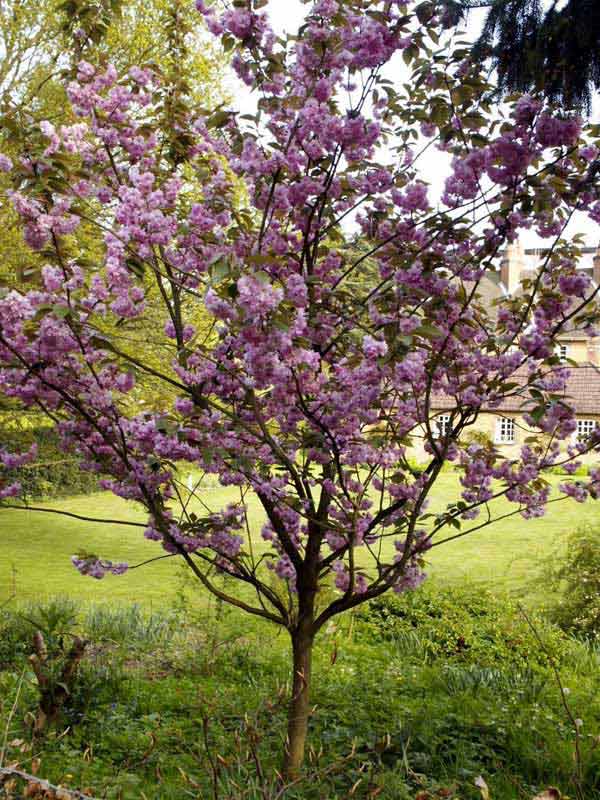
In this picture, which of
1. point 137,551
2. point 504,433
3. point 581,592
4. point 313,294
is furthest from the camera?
point 504,433

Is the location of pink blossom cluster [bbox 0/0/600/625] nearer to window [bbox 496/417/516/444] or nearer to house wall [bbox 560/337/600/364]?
window [bbox 496/417/516/444]

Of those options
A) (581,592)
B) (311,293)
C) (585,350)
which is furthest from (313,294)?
(585,350)

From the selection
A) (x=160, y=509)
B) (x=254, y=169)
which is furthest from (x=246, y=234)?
(x=160, y=509)

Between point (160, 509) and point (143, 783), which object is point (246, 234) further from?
point (143, 783)

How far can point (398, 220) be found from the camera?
335 centimetres

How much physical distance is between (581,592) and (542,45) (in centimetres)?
576

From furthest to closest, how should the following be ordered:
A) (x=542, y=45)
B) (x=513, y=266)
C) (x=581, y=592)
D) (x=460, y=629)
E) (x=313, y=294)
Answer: (x=513, y=266), (x=581, y=592), (x=460, y=629), (x=313, y=294), (x=542, y=45)

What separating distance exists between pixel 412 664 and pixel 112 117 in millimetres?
4419

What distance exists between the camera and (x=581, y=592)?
24.0 feet

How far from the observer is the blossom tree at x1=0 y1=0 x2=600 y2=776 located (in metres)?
2.71

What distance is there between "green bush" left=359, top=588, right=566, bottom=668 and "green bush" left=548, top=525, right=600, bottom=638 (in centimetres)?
46

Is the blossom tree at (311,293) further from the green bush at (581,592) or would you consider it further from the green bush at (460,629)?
the green bush at (581,592)

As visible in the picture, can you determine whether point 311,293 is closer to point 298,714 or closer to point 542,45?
point 542,45

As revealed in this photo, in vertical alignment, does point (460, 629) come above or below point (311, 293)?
below
